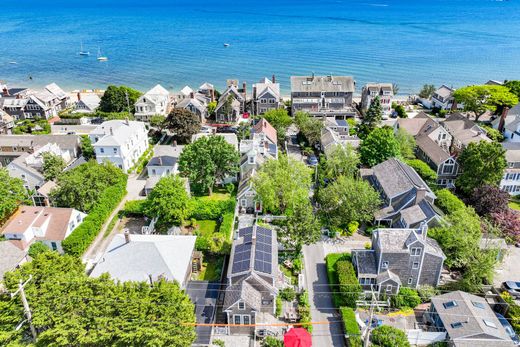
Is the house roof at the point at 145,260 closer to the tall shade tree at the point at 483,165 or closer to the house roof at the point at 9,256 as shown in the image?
the house roof at the point at 9,256

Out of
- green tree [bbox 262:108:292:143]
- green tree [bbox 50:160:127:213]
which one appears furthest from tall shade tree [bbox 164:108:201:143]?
green tree [bbox 50:160:127:213]

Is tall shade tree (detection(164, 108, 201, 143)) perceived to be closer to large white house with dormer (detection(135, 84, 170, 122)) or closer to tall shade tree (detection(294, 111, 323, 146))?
large white house with dormer (detection(135, 84, 170, 122))

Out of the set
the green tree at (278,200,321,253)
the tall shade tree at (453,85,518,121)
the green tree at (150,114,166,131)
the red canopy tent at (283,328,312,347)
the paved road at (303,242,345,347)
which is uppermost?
the tall shade tree at (453,85,518,121)

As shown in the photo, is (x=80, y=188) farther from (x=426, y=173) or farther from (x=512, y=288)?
(x=512, y=288)

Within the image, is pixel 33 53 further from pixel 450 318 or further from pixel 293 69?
pixel 450 318

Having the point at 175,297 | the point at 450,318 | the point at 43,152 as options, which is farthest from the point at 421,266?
the point at 43,152

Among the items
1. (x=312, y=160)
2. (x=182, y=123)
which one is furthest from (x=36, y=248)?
(x=312, y=160)

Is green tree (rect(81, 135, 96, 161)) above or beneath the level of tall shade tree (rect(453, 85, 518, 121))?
beneath

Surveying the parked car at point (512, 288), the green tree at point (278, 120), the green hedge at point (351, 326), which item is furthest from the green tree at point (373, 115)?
the green hedge at point (351, 326)
